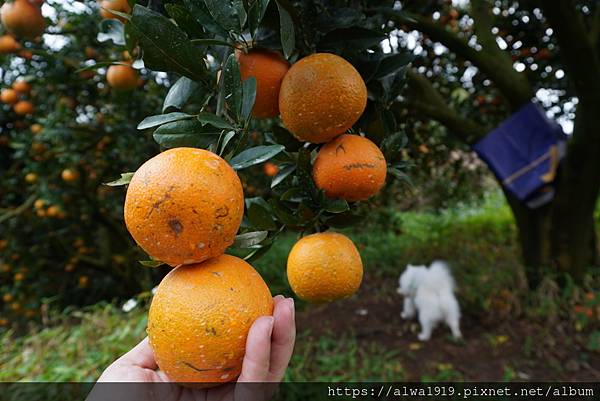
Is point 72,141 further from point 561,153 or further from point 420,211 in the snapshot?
point 420,211

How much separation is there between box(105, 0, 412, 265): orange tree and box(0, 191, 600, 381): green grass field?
1821 mm

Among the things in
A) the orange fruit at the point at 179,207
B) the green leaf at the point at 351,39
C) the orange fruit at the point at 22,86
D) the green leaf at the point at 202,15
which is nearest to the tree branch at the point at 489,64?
the green leaf at the point at 351,39

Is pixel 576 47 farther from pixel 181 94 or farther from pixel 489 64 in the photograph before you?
pixel 181 94

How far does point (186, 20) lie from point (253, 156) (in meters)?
0.26

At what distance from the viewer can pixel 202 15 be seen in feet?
2.22

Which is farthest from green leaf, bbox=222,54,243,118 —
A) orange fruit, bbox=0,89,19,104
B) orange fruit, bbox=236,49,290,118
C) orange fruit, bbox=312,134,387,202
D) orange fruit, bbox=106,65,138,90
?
Answer: orange fruit, bbox=0,89,19,104

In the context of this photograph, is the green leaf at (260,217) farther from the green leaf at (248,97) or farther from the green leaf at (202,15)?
the green leaf at (202,15)

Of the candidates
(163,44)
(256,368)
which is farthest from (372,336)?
(163,44)

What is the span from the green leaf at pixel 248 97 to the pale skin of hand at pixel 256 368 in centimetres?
27

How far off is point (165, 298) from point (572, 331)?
3020 millimetres

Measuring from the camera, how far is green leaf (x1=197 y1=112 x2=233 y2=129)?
0.56m

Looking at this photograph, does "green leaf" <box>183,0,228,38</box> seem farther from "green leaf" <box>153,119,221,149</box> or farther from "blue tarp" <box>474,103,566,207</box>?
"blue tarp" <box>474,103,566,207</box>

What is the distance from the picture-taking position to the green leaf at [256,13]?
62cm

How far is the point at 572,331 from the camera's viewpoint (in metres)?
2.74
